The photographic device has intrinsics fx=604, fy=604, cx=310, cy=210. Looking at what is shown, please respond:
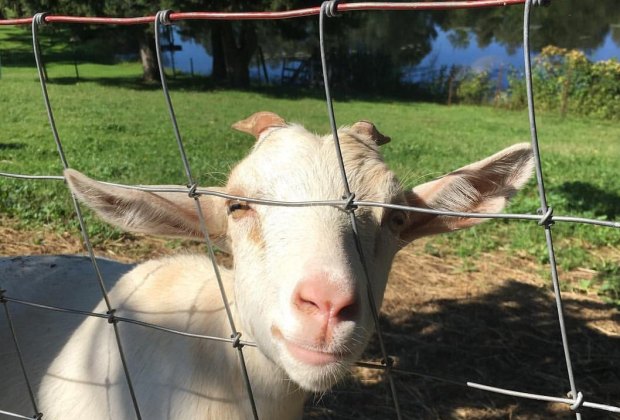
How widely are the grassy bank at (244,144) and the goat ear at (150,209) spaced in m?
0.55

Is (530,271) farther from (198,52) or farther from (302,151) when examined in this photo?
(198,52)

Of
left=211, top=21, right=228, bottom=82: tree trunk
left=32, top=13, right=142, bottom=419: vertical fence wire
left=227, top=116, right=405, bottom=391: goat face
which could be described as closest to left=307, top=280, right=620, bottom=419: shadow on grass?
left=227, top=116, right=405, bottom=391: goat face

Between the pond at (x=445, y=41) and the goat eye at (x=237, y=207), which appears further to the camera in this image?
the pond at (x=445, y=41)

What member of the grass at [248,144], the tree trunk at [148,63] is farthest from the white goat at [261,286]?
the tree trunk at [148,63]

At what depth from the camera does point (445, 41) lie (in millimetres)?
48625

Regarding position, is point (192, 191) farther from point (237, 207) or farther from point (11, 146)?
point (11, 146)

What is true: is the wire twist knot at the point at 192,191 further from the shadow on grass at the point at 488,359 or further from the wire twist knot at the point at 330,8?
the shadow on grass at the point at 488,359

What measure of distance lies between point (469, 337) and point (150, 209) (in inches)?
126

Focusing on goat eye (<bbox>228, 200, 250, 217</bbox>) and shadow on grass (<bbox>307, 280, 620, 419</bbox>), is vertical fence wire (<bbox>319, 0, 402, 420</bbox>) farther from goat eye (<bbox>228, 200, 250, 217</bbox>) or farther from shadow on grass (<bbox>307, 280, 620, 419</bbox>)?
shadow on grass (<bbox>307, 280, 620, 419</bbox>)

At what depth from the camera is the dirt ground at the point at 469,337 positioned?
3893mm

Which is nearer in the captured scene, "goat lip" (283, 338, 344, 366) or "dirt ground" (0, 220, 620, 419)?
"goat lip" (283, 338, 344, 366)

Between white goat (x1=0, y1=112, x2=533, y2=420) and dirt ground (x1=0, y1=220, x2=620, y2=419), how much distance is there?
4.39ft

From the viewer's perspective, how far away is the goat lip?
68.5 inches

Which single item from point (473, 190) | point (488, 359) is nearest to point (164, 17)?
point (473, 190)
